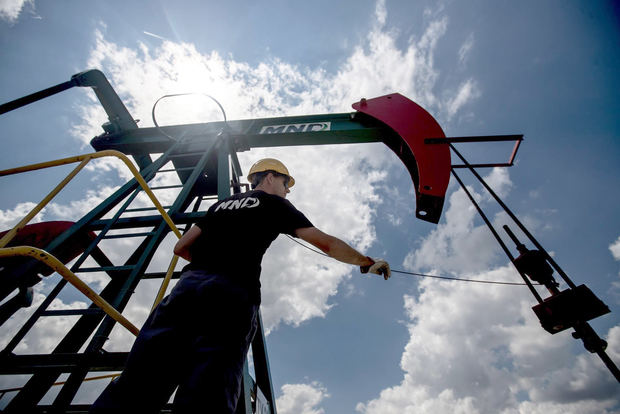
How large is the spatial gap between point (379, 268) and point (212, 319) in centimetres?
95

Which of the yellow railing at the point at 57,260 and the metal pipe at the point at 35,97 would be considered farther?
the metal pipe at the point at 35,97

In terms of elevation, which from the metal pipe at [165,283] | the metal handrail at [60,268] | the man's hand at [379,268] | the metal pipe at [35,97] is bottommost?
the metal handrail at [60,268]

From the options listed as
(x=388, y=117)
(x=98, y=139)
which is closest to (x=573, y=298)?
(x=388, y=117)

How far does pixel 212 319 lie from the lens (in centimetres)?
117

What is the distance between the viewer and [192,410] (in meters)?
0.99

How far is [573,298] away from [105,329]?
9.71 ft

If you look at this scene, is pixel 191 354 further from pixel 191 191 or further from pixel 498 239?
pixel 191 191

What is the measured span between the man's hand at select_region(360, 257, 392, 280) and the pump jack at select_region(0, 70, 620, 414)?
1.02 meters

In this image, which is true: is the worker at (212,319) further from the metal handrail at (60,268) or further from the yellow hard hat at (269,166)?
the yellow hard hat at (269,166)

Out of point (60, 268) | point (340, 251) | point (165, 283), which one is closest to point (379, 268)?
point (340, 251)

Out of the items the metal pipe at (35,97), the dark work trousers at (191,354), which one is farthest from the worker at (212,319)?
the metal pipe at (35,97)

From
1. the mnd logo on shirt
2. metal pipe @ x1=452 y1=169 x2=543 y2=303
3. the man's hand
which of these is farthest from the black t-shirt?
metal pipe @ x1=452 y1=169 x2=543 y2=303

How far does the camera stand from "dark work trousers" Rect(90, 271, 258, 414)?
3.37 feet

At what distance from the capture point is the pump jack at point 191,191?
5.24 ft
